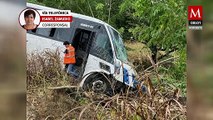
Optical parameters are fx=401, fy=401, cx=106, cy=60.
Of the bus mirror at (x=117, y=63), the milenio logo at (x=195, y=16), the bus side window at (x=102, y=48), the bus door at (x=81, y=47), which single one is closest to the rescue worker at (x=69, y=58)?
the bus door at (x=81, y=47)

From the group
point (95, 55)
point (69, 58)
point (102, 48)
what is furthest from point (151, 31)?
point (69, 58)

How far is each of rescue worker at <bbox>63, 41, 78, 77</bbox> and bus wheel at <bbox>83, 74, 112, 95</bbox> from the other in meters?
0.11

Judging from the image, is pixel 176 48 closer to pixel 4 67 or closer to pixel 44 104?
pixel 44 104

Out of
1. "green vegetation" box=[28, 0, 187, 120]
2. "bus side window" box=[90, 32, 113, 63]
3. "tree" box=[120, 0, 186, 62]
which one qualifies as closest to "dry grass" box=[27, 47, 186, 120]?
"green vegetation" box=[28, 0, 187, 120]

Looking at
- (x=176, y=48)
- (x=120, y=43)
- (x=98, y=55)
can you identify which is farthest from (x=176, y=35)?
(x=98, y=55)

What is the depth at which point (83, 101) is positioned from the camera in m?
2.71

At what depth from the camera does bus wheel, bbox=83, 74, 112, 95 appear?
9.18 ft

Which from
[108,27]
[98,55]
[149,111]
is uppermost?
[108,27]

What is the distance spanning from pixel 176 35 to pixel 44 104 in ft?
3.55

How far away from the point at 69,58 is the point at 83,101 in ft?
1.01

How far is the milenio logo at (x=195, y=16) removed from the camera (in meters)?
1.50

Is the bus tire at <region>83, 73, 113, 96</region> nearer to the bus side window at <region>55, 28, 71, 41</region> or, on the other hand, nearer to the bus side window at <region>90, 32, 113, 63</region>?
the bus side window at <region>90, 32, 113, 63</region>

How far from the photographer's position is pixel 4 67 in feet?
5.36

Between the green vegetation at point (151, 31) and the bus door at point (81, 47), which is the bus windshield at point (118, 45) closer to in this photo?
the green vegetation at point (151, 31)
